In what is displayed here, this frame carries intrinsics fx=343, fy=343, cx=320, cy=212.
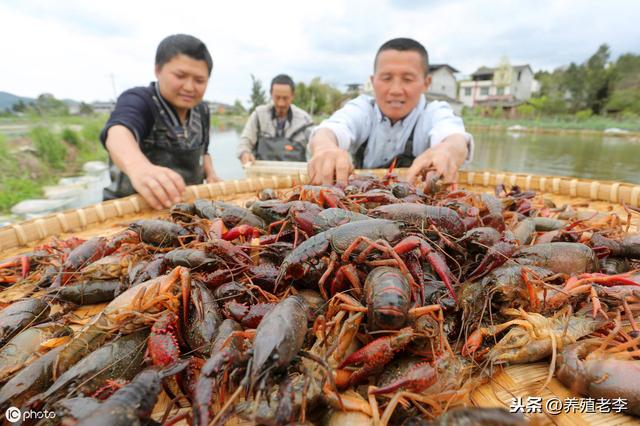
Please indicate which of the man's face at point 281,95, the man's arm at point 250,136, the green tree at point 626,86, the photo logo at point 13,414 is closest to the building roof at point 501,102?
the green tree at point 626,86

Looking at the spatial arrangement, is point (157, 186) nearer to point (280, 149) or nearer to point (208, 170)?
point (208, 170)

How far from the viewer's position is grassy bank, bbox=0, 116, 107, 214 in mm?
9852

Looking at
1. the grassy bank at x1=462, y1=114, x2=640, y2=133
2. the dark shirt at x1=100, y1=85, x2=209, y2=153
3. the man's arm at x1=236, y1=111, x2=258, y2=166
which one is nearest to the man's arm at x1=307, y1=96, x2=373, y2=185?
the dark shirt at x1=100, y1=85, x2=209, y2=153

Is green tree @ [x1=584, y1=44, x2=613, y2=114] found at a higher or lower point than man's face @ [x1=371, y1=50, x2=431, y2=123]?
higher

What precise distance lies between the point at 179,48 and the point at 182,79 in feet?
1.14

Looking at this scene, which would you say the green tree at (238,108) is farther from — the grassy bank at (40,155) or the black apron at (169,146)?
the black apron at (169,146)

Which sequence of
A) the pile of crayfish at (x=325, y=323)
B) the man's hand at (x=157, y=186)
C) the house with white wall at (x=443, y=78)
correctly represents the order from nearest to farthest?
the pile of crayfish at (x=325, y=323)
the man's hand at (x=157, y=186)
the house with white wall at (x=443, y=78)

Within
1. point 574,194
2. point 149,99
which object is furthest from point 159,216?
point 574,194

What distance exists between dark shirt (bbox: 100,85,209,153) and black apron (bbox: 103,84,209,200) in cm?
6

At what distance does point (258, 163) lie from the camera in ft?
21.6

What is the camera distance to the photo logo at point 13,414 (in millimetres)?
1137

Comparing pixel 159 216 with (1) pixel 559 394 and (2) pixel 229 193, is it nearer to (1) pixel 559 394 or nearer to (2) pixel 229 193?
(2) pixel 229 193

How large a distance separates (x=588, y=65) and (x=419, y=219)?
53001mm

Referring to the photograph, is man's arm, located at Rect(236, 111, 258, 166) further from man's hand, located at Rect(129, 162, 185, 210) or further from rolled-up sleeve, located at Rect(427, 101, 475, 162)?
man's hand, located at Rect(129, 162, 185, 210)
